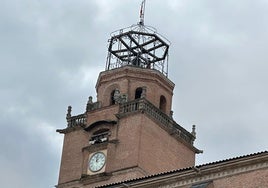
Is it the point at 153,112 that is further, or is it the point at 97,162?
the point at 153,112

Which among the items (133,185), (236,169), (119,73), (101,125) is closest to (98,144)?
(101,125)

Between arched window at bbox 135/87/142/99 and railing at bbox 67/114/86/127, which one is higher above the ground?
arched window at bbox 135/87/142/99

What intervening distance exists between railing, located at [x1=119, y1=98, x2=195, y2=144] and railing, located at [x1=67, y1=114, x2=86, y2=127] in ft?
11.7

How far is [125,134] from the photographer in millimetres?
69188

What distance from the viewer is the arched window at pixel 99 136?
70125mm

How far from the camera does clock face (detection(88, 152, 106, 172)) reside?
227 feet

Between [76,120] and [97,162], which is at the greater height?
[76,120]

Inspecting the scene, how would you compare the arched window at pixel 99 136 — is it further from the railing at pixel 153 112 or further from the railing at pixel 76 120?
the railing at pixel 153 112

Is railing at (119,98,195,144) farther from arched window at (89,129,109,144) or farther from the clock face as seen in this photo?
the clock face

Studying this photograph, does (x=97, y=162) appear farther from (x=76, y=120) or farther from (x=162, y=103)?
(x=162, y=103)

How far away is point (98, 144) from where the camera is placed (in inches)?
2749

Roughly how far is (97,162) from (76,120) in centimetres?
501

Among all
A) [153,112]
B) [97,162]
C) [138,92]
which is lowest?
[97,162]

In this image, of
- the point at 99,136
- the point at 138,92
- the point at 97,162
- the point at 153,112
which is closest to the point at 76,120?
the point at 99,136
